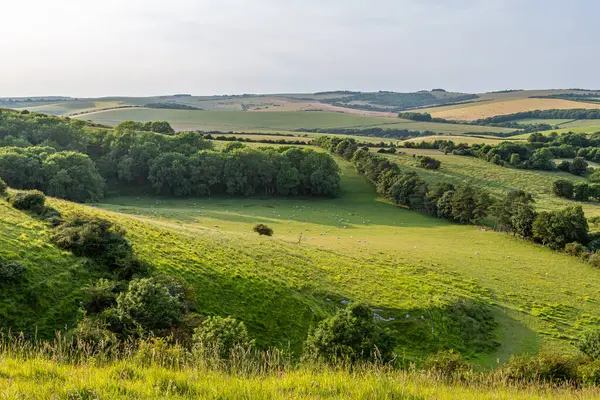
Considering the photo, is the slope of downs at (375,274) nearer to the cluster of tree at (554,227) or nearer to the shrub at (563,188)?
the cluster of tree at (554,227)

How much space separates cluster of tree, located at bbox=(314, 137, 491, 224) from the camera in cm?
7288

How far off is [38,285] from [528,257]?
2045 inches

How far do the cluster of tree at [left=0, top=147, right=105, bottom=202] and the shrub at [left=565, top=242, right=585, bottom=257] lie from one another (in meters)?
80.0

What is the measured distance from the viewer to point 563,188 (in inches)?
3583

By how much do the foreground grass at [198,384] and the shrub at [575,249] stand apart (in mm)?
54108

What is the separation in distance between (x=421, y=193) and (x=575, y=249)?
34.7 metres

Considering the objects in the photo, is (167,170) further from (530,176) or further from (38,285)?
(530,176)

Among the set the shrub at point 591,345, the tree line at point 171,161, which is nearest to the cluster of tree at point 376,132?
the tree line at point 171,161

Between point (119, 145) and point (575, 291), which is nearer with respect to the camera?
point (575, 291)

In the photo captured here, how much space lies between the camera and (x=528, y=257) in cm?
5006

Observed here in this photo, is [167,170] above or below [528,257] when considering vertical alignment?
above

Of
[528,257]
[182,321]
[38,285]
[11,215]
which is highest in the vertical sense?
[11,215]

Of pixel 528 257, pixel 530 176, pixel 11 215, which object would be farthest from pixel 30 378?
pixel 530 176

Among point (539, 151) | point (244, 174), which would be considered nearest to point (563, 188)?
point (539, 151)
